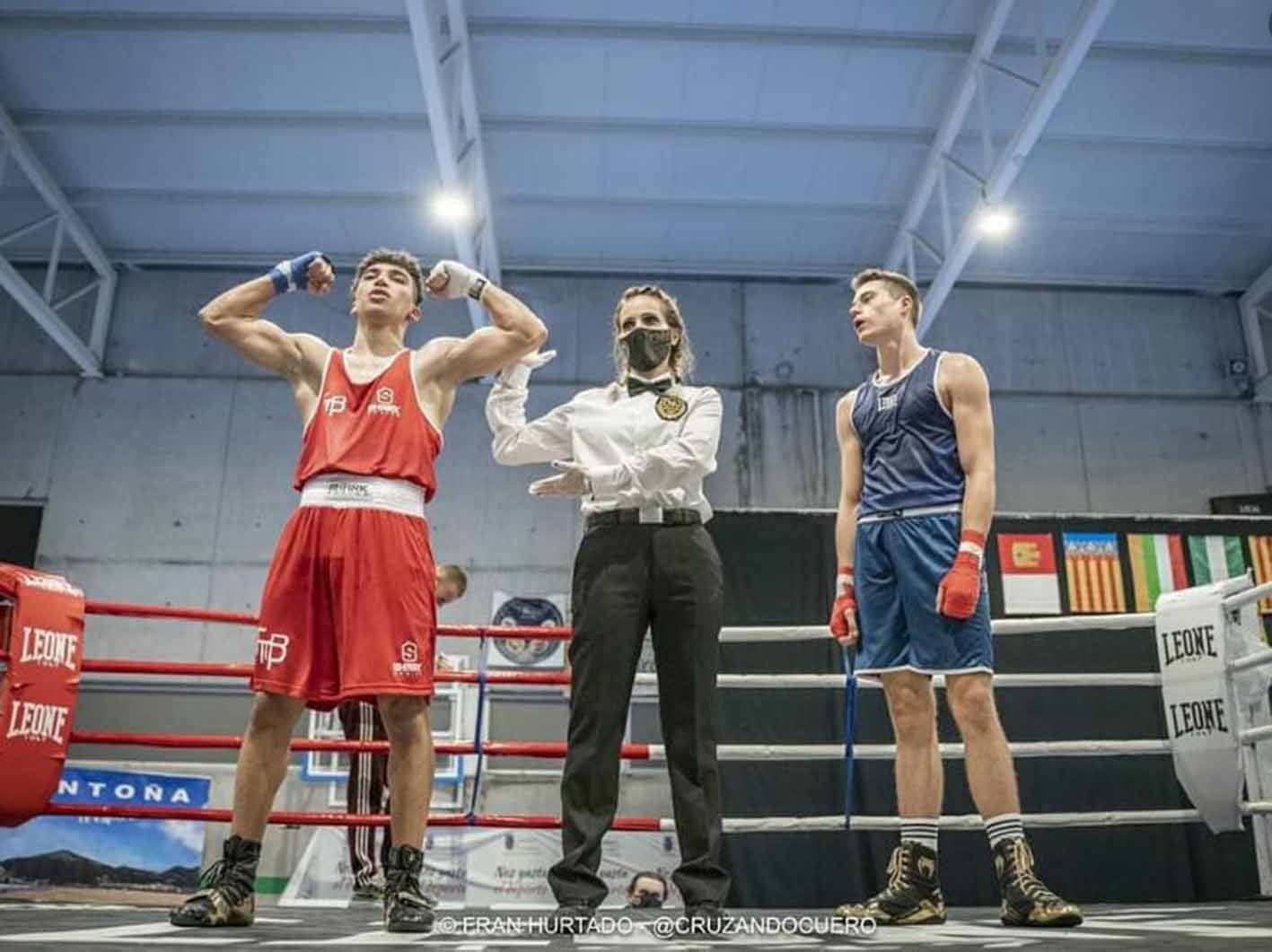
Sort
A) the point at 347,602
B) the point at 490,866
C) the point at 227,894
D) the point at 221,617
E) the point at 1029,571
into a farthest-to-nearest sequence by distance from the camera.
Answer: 1. the point at 490,866
2. the point at 1029,571
3. the point at 221,617
4. the point at 347,602
5. the point at 227,894

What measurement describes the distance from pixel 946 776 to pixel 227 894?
11.2 feet

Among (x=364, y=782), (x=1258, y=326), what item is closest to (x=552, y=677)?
(x=364, y=782)

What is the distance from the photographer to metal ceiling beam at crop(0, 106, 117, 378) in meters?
7.56

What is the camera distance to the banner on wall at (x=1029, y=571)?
17.4ft

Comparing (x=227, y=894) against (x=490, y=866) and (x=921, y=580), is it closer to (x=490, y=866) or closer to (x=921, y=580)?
(x=921, y=580)

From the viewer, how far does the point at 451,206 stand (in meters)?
7.01

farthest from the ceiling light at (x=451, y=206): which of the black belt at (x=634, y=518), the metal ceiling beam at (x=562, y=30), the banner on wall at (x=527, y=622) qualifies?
the black belt at (x=634, y=518)

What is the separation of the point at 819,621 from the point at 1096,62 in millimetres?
4466

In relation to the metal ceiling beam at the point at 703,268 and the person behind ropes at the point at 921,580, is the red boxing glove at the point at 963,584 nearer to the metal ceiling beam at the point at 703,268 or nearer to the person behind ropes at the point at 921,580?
the person behind ropes at the point at 921,580

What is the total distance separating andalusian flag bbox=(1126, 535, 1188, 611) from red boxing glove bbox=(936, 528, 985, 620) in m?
3.45

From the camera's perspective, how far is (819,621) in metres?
5.08

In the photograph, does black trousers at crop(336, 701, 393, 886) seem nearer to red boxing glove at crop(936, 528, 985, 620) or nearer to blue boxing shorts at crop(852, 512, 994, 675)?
blue boxing shorts at crop(852, 512, 994, 675)

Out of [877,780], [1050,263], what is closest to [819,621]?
[877,780]

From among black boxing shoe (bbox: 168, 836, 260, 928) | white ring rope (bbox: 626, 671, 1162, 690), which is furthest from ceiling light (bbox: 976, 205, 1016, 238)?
black boxing shoe (bbox: 168, 836, 260, 928)
